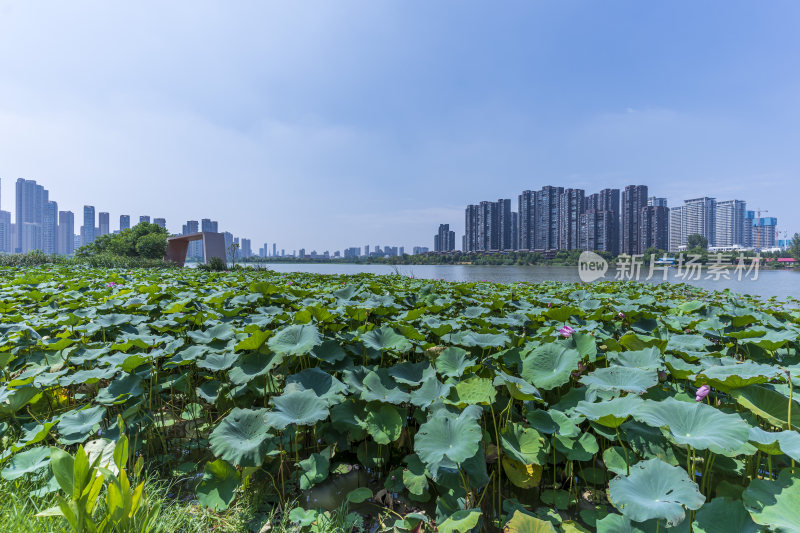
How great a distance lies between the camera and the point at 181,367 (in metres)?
2.16

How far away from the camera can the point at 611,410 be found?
3.90ft

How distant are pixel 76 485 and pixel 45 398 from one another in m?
1.37

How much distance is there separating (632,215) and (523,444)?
2526 inches

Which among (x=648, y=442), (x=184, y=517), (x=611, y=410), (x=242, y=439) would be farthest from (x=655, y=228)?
(x=184, y=517)

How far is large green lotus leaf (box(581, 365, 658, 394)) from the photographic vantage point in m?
1.30

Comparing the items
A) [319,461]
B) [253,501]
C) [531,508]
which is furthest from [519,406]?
[253,501]

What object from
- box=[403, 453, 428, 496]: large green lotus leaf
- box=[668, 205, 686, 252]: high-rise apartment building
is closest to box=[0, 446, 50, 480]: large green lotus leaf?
box=[403, 453, 428, 496]: large green lotus leaf

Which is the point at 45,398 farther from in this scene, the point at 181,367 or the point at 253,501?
the point at 253,501

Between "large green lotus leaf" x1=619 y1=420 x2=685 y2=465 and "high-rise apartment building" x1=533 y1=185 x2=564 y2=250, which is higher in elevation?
"high-rise apartment building" x1=533 y1=185 x2=564 y2=250

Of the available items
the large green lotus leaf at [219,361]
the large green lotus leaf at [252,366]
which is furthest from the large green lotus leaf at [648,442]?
the large green lotus leaf at [219,361]

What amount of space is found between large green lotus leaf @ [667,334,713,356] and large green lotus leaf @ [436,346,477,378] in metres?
1.02

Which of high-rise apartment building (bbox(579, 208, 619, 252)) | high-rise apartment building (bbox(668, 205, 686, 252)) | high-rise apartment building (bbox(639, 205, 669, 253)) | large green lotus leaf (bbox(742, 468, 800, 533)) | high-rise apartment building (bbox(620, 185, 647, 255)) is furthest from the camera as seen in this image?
high-rise apartment building (bbox(668, 205, 686, 252))

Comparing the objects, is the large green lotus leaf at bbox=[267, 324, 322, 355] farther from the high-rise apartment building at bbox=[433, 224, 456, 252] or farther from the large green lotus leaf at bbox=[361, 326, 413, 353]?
the high-rise apartment building at bbox=[433, 224, 456, 252]

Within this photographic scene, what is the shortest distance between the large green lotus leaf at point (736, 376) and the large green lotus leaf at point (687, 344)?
1.13ft
